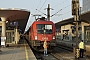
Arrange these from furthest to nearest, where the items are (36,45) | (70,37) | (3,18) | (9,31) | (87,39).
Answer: (70,37) < (87,39) < (9,31) < (3,18) < (36,45)

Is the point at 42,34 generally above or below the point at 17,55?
above

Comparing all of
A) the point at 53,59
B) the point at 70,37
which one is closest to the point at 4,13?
the point at 53,59

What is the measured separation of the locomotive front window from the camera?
2084 cm

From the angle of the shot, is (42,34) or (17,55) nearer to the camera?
(17,55)

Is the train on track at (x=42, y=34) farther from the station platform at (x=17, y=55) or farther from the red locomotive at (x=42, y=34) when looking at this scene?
the station platform at (x=17, y=55)

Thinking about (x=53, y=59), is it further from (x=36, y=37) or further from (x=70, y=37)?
(x=70, y=37)

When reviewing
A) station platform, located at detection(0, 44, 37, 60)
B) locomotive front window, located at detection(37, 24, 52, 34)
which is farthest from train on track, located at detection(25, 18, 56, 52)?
station platform, located at detection(0, 44, 37, 60)

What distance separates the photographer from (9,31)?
3897 centimetres

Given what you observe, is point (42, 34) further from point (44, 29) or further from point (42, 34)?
point (44, 29)

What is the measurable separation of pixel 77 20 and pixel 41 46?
5.16m

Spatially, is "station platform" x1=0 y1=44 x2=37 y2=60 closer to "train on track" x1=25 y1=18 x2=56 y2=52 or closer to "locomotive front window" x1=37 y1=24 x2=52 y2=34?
"train on track" x1=25 y1=18 x2=56 y2=52

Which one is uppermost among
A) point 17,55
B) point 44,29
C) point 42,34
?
point 44,29

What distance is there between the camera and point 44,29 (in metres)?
21.0

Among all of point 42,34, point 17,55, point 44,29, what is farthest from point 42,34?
point 17,55
